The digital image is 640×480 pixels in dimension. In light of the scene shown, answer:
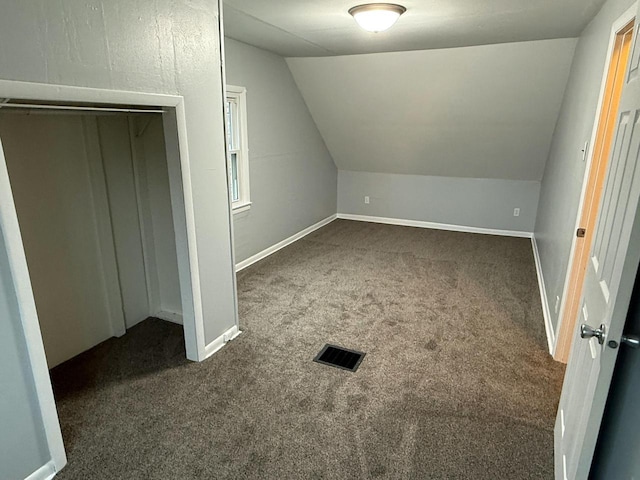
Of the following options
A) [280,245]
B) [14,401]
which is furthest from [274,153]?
[14,401]

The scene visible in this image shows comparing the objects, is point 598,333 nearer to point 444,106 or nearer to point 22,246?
point 22,246

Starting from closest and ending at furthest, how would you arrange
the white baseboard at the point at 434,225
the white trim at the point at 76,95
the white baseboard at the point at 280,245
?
the white trim at the point at 76,95 → the white baseboard at the point at 280,245 → the white baseboard at the point at 434,225

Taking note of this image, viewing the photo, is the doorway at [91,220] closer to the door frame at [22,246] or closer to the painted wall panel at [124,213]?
the painted wall panel at [124,213]

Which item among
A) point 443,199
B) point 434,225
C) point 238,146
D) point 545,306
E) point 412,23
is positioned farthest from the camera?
point 434,225

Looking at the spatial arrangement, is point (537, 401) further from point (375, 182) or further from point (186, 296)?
point (375, 182)

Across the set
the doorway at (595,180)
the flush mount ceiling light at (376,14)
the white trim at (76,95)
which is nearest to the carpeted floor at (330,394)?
the doorway at (595,180)

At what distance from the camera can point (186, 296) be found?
2.53m

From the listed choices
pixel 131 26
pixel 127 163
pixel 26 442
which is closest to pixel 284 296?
pixel 127 163

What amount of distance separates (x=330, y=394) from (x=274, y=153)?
3016 millimetres

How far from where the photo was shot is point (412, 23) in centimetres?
294

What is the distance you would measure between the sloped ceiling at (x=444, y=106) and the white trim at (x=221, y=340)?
308 cm

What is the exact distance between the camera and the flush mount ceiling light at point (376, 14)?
8.20 ft

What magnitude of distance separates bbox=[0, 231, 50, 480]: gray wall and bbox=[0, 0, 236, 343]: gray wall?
71 centimetres

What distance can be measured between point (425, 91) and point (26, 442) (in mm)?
4450
